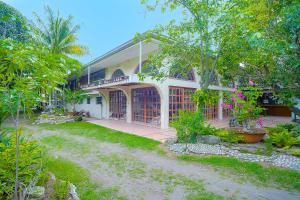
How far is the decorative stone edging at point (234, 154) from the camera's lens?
5.86 m

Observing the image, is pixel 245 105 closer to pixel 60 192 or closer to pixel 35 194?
pixel 60 192

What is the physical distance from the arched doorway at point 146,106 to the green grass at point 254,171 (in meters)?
7.24

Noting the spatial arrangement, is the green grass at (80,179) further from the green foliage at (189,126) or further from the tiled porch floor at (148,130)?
the tiled porch floor at (148,130)

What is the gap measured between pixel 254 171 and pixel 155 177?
2.73 metres

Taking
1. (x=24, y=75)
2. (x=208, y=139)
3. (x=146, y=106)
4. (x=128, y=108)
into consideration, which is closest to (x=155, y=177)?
(x=24, y=75)

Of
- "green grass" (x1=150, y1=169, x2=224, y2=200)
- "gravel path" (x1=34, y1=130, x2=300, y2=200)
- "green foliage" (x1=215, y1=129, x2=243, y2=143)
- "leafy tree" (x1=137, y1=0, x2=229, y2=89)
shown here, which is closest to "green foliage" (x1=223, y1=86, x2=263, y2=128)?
"green foliage" (x1=215, y1=129, x2=243, y2=143)

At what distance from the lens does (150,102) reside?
14148 mm

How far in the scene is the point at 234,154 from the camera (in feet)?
22.3

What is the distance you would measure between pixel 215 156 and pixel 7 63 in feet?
20.5

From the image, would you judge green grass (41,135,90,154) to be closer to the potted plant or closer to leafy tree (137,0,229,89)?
leafy tree (137,0,229,89)

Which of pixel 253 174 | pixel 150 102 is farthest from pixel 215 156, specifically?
pixel 150 102

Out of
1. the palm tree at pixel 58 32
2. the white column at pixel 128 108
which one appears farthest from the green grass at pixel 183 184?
the palm tree at pixel 58 32

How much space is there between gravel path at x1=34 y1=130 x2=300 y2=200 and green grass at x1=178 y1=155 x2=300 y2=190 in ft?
1.10

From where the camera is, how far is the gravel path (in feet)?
13.6
